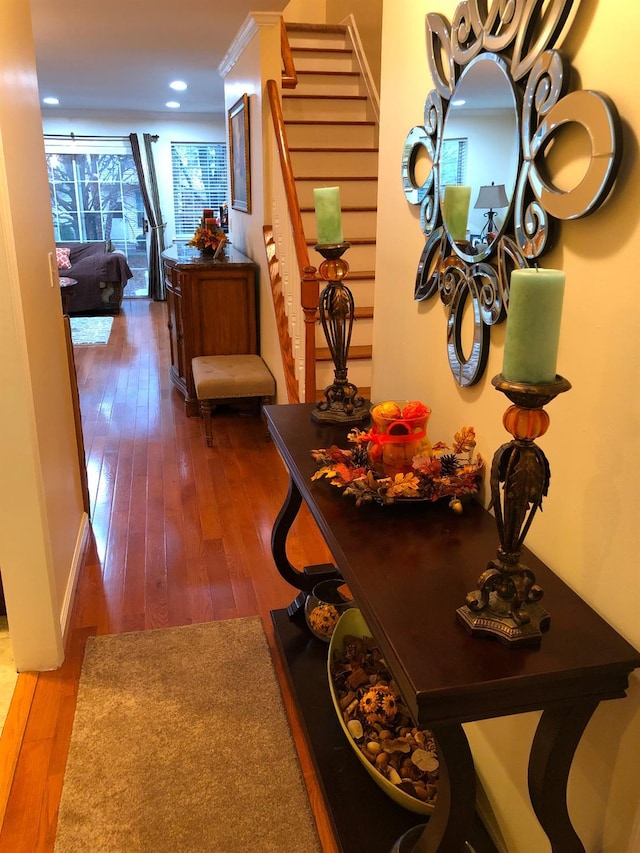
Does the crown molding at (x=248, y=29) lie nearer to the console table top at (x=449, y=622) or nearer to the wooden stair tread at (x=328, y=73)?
the wooden stair tread at (x=328, y=73)

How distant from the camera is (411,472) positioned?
1.47m

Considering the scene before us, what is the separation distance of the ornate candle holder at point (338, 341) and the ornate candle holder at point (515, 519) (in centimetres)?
87

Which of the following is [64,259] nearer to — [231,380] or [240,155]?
[240,155]

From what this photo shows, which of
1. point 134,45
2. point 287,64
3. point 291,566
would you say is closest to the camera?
point 291,566

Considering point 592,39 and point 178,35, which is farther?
point 178,35

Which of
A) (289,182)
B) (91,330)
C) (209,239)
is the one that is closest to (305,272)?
(289,182)

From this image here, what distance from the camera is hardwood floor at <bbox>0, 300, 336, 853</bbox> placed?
183cm

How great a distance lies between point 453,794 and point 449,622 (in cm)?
28

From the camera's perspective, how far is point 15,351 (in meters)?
1.92

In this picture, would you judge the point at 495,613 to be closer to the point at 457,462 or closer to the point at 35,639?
the point at 457,462

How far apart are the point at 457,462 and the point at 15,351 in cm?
128

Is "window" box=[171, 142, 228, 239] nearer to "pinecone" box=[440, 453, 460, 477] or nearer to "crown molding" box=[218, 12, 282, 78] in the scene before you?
"crown molding" box=[218, 12, 282, 78]

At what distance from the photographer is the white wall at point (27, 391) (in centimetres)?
192

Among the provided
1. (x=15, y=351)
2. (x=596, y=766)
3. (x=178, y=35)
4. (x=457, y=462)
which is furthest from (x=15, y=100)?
(x=178, y=35)
